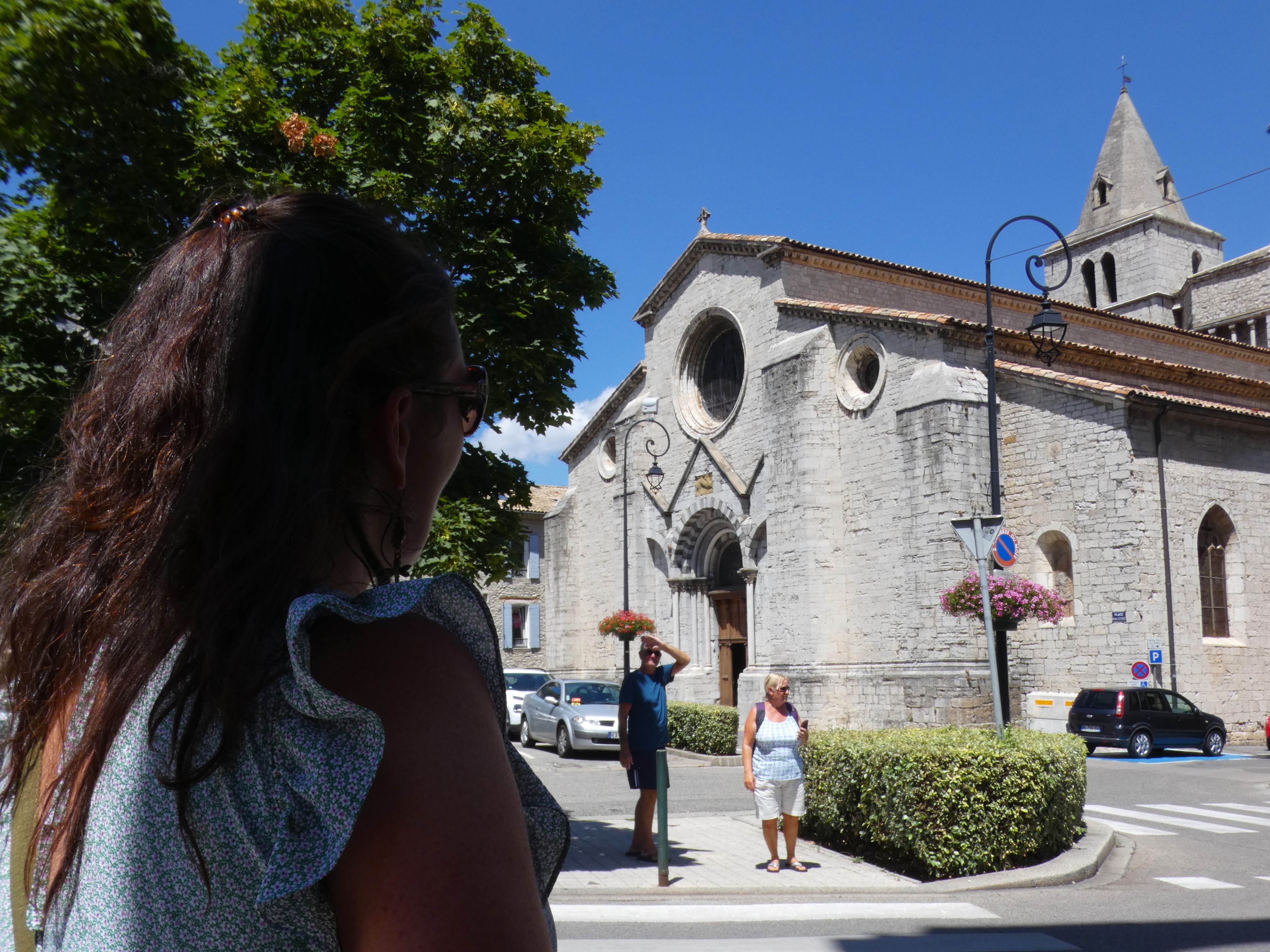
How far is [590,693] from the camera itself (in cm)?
2164

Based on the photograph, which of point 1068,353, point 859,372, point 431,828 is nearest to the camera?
point 431,828

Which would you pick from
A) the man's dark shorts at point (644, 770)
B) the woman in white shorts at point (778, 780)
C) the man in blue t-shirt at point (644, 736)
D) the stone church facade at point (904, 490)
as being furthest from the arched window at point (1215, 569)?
the man's dark shorts at point (644, 770)

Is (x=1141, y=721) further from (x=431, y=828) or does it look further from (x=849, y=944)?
(x=431, y=828)

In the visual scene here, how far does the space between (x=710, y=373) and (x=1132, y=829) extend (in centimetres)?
1917

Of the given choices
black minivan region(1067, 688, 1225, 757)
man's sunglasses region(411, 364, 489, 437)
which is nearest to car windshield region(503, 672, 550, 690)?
black minivan region(1067, 688, 1225, 757)

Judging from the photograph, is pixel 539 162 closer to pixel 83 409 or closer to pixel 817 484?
pixel 83 409

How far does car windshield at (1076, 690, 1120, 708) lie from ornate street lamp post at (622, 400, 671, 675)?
9319 mm

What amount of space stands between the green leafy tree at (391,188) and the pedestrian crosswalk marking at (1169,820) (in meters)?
8.19

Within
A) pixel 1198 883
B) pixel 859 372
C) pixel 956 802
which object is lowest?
pixel 1198 883

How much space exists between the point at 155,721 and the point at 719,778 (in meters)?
16.6

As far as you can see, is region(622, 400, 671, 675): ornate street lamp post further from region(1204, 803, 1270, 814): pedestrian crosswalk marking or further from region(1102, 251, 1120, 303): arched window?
region(1102, 251, 1120, 303): arched window

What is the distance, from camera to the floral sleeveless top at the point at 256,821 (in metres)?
0.77

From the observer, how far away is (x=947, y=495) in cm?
2067

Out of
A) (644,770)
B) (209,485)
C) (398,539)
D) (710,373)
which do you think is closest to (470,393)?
(398,539)
